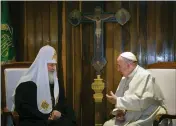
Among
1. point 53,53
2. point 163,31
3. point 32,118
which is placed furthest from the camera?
point 163,31

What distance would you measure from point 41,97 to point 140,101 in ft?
3.94

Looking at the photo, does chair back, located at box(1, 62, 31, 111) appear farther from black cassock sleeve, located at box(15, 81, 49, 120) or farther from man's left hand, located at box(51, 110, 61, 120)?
man's left hand, located at box(51, 110, 61, 120)

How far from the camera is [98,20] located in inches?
189

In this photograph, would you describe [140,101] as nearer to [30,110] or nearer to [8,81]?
[30,110]

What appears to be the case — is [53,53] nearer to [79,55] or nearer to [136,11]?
[79,55]

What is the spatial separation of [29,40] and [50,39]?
0.34 m

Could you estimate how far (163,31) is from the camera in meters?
4.86

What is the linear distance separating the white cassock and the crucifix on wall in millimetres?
1043

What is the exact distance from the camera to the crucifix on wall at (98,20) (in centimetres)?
477

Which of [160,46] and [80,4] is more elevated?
[80,4]

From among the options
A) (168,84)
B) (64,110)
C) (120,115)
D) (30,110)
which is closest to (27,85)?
(30,110)

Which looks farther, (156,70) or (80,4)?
(80,4)

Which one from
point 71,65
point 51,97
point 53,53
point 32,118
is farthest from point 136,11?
point 32,118

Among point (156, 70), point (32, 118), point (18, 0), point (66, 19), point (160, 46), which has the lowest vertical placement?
point (32, 118)
